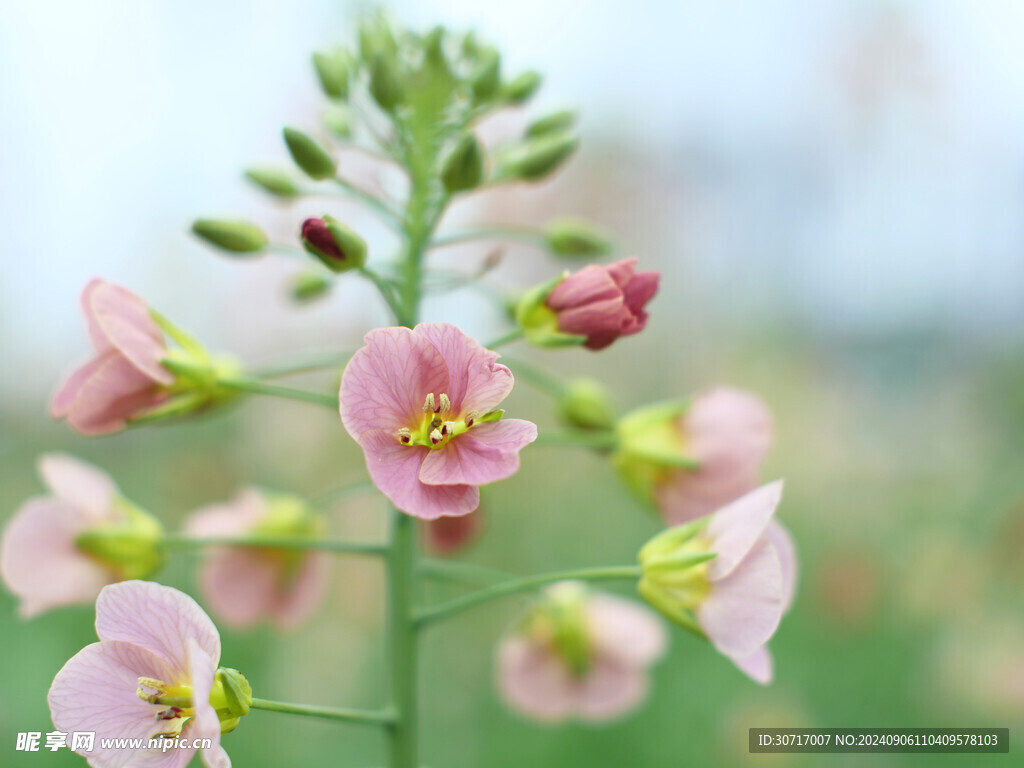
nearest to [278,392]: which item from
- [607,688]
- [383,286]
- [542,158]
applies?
[383,286]

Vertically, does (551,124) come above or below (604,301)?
above

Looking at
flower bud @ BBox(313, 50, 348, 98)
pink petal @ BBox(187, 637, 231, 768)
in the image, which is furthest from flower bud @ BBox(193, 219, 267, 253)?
pink petal @ BBox(187, 637, 231, 768)

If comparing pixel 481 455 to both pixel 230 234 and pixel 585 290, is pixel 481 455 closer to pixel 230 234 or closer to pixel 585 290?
pixel 585 290

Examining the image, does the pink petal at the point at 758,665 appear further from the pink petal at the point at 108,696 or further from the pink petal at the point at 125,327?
the pink petal at the point at 125,327

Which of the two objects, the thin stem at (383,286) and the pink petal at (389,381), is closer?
the pink petal at (389,381)

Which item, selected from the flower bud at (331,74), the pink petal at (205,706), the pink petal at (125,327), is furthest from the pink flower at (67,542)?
the flower bud at (331,74)

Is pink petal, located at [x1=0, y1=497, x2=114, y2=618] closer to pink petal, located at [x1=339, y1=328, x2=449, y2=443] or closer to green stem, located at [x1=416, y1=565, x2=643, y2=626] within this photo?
green stem, located at [x1=416, y1=565, x2=643, y2=626]
